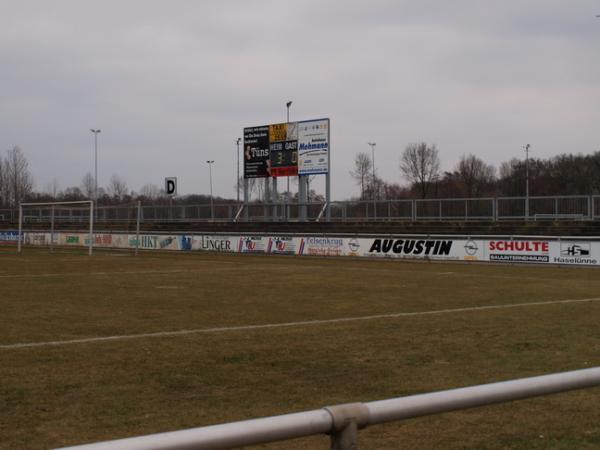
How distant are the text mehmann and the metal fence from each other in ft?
19.7

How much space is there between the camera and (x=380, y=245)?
42281 mm

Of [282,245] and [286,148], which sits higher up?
[286,148]

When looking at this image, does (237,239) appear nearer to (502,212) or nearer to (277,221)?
(277,221)

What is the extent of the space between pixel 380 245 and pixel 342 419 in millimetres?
39432

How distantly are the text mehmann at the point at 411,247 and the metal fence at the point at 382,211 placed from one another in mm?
6000

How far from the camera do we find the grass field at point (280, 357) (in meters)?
6.75

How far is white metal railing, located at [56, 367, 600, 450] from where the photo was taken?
2648 millimetres

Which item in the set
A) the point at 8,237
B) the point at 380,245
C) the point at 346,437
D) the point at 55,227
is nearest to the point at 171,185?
the point at 380,245

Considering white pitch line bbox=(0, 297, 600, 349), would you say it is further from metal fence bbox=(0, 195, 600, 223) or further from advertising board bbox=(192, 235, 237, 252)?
advertising board bbox=(192, 235, 237, 252)

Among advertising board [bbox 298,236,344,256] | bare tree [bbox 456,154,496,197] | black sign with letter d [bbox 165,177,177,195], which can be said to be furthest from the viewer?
bare tree [bbox 456,154,496,197]

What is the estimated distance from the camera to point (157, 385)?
8.57 metres

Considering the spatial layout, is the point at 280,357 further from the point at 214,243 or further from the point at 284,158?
the point at 284,158

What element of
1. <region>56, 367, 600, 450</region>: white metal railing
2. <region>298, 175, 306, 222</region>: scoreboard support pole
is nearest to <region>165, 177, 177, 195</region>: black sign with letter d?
<region>298, 175, 306, 222</region>: scoreboard support pole

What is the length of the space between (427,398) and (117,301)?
15.6m
